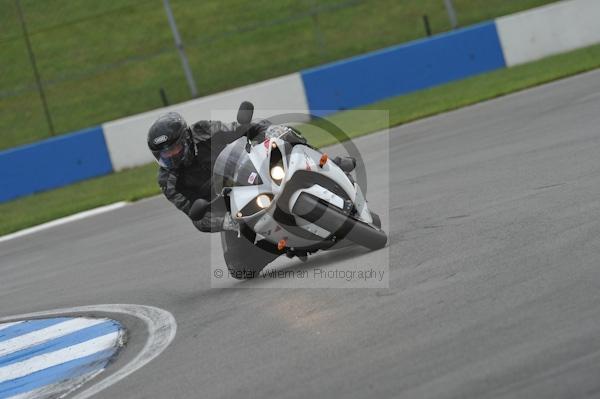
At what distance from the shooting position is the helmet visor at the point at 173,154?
838 cm

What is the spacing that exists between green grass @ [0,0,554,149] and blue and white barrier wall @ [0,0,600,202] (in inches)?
83.6

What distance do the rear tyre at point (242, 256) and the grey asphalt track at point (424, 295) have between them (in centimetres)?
35

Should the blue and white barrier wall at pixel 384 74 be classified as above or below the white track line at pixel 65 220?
above

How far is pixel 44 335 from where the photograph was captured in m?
8.67

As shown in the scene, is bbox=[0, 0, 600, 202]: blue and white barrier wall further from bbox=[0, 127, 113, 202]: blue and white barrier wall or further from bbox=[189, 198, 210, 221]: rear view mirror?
bbox=[189, 198, 210, 221]: rear view mirror

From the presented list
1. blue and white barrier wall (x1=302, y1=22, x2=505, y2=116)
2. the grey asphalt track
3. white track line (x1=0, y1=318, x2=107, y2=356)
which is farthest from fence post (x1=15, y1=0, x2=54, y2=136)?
white track line (x1=0, y1=318, x2=107, y2=356)

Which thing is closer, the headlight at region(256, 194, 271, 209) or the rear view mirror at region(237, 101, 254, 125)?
the headlight at region(256, 194, 271, 209)

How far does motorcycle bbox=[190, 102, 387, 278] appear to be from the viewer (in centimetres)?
787

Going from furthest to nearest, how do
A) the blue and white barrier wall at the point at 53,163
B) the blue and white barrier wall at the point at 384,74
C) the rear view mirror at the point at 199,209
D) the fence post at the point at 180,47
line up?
the fence post at the point at 180,47 → the blue and white barrier wall at the point at 384,74 → the blue and white barrier wall at the point at 53,163 → the rear view mirror at the point at 199,209

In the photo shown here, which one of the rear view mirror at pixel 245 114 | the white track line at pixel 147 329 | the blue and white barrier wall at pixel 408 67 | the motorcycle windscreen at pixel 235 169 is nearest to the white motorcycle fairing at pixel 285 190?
the motorcycle windscreen at pixel 235 169

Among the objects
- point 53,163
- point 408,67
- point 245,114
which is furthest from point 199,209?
point 408,67

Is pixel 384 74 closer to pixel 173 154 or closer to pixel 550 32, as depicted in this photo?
pixel 550 32

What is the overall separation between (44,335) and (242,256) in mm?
1734

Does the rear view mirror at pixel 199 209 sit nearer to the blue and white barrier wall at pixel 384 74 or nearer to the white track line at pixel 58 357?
the white track line at pixel 58 357
